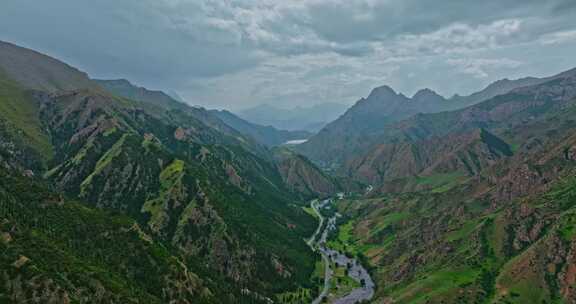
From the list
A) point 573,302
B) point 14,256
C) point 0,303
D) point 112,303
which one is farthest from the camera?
point 573,302

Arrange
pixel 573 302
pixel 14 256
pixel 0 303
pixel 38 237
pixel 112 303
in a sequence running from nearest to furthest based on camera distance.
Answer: pixel 0 303 → pixel 14 256 → pixel 112 303 → pixel 38 237 → pixel 573 302

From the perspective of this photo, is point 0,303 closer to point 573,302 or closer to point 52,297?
point 52,297

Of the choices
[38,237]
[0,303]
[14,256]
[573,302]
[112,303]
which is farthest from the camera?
[573,302]

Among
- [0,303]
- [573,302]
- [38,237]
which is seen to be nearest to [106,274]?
[38,237]

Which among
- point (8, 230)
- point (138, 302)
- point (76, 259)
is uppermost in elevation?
point (8, 230)

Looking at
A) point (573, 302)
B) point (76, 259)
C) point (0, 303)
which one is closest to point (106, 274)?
point (76, 259)

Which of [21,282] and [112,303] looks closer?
[21,282]

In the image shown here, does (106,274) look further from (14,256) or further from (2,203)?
(2,203)

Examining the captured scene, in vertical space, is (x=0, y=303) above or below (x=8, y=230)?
below

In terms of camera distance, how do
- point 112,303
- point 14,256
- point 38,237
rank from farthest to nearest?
point 38,237 → point 112,303 → point 14,256
